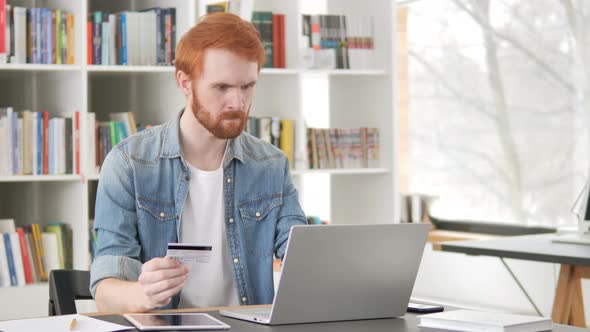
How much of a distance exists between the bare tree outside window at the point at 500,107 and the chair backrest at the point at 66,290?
10.4ft

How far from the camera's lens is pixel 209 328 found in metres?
1.81

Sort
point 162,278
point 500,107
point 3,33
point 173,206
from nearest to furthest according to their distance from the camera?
point 162,278
point 173,206
point 3,33
point 500,107

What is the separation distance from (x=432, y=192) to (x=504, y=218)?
2.04ft

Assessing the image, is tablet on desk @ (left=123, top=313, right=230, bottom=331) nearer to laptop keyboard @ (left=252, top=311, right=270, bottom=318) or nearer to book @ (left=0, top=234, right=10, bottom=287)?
laptop keyboard @ (left=252, top=311, right=270, bottom=318)

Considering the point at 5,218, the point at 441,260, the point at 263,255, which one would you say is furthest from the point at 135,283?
the point at 441,260

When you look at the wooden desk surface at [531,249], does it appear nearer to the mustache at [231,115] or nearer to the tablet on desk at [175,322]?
the mustache at [231,115]

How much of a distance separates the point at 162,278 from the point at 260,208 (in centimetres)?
65

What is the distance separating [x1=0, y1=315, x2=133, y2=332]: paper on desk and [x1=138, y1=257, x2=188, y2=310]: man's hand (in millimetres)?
126

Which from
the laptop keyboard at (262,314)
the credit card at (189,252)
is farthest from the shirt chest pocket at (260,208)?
the credit card at (189,252)

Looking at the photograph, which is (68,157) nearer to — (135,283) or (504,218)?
(135,283)

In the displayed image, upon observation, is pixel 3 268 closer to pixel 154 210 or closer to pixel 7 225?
pixel 7 225

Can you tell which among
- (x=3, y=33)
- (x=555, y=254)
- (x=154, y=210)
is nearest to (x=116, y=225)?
(x=154, y=210)

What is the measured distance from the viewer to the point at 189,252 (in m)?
1.82

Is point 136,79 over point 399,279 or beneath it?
over
